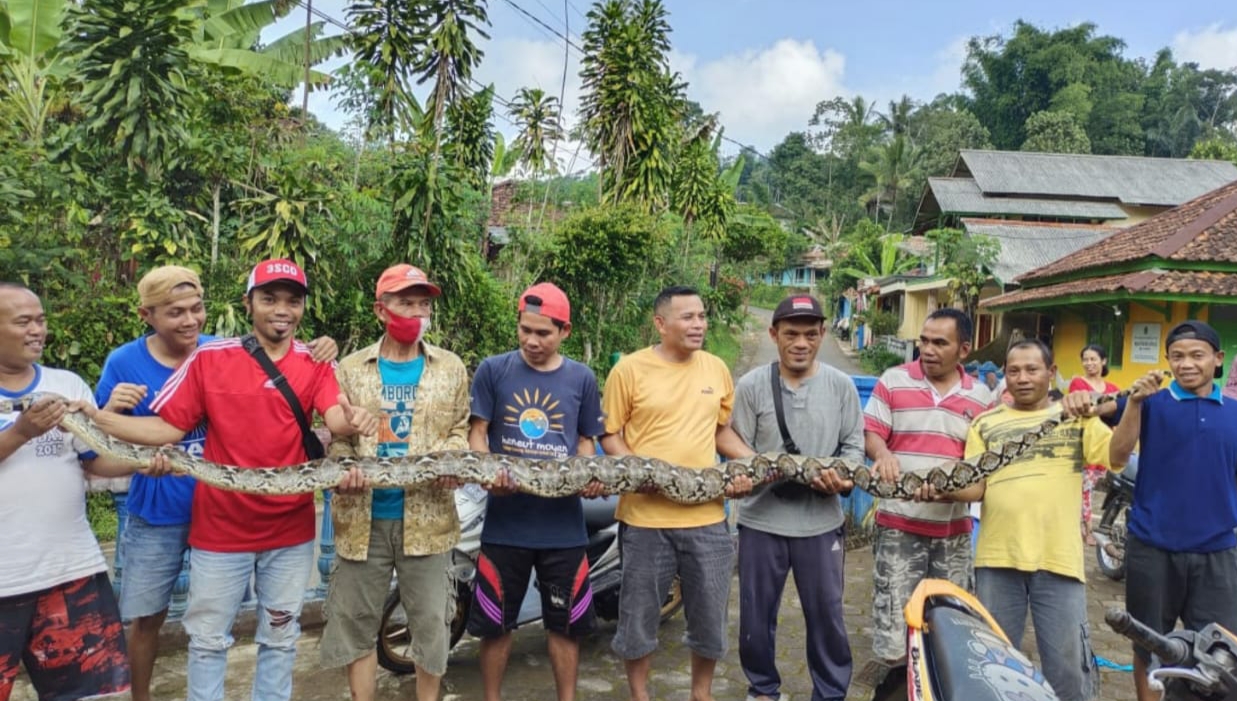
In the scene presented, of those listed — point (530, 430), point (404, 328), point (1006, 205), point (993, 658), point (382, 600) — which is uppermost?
point (1006, 205)

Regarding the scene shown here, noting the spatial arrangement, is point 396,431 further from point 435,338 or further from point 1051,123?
point 1051,123

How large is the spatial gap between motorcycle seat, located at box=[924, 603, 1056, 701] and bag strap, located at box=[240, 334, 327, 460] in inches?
111

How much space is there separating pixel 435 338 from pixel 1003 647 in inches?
343

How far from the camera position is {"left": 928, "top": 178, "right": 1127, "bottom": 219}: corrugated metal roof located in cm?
2827

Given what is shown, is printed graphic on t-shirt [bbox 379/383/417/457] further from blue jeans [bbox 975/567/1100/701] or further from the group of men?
blue jeans [bbox 975/567/1100/701]

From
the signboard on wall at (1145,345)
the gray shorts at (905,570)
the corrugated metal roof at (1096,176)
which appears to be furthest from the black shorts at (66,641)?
the corrugated metal roof at (1096,176)

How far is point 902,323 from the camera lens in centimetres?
3016

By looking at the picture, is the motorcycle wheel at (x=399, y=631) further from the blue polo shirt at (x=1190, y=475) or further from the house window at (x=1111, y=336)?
the house window at (x=1111, y=336)

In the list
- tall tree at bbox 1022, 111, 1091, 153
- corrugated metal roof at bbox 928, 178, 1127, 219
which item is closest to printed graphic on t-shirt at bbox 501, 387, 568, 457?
corrugated metal roof at bbox 928, 178, 1127, 219

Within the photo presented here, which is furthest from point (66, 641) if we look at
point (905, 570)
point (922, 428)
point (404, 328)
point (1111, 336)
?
point (1111, 336)

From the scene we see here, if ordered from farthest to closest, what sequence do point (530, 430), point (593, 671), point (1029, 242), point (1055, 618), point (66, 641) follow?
1. point (1029, 242)
2. point (593, 671)
3. point (530, 430)
4. point (1055, 618)
5. point (66, 641)

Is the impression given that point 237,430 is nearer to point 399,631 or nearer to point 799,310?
point 399,631

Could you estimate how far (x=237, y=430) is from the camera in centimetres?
332

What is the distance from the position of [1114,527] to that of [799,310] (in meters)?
5.02
